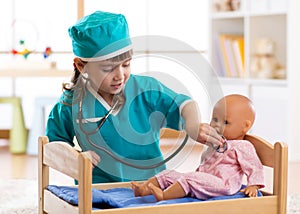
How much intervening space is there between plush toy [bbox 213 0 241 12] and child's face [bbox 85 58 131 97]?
2253 mm

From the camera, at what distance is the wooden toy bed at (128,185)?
4.33ft

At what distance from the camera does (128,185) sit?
1.67 m

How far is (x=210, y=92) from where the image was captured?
1.55 metres

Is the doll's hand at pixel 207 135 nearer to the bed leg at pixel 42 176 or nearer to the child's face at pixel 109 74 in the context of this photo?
the child's face at pixel 109 74

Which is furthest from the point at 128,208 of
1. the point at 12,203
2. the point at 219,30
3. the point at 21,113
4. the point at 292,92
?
the point at 219,30

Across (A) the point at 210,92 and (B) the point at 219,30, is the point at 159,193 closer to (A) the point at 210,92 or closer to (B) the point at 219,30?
(A) the point at 210,92

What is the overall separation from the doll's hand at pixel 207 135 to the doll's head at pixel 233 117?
0.04 metres

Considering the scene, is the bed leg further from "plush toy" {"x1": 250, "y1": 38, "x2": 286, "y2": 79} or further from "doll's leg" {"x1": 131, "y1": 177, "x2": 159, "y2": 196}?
"plush toy" {"x1": 250, "y1": 38, "x2": 286, "y2": 79}

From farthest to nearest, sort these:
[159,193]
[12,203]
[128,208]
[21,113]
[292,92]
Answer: [21,113] → [292,92] → [12,203] → [159,193] → [128,208]

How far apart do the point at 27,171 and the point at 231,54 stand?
4.37 ft

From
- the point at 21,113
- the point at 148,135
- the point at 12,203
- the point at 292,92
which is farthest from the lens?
the point at 21,113

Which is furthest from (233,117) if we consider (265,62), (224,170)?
(265,62)

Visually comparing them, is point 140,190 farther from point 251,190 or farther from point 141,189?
point 251,190

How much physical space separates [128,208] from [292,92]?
76.1 inches
